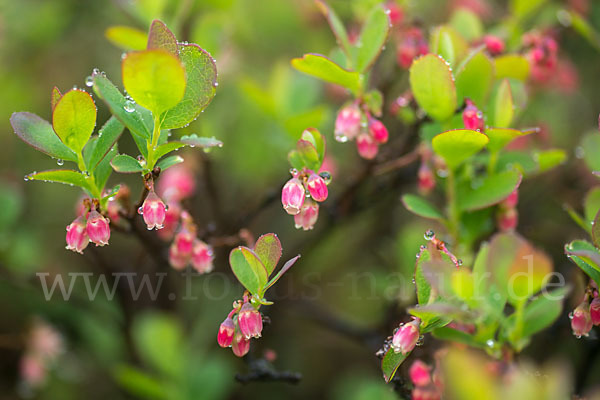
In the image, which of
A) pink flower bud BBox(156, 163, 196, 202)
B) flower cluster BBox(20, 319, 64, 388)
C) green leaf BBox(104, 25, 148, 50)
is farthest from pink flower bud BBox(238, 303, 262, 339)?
flower cluster BBox(20, 319, 64, 388)

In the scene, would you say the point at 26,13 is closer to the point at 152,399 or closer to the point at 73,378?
the point at 73,378

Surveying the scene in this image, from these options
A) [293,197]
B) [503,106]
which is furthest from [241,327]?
[503,106]

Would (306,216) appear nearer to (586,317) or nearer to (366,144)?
(366,144)

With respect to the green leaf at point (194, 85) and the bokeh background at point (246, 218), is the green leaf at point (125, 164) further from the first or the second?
the bokeh background at point (246, 218)

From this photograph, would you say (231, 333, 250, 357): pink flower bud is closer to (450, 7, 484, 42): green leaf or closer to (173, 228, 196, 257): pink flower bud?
(173, 228, 196, 257): pink flower bud

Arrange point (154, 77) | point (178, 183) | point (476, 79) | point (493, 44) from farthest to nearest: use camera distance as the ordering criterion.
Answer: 1. point (178, 183)
2. point (493, 44)
3. point (476, 79)
4. point (154, 77)
